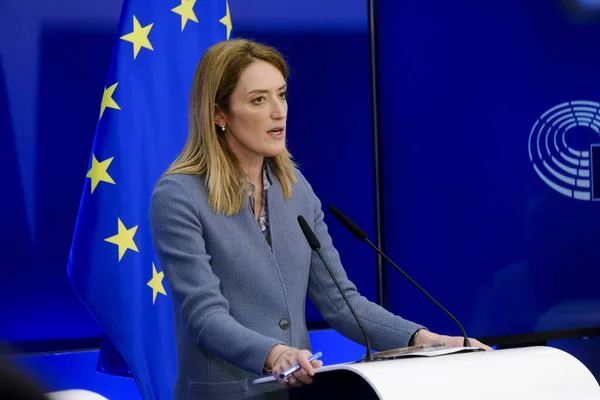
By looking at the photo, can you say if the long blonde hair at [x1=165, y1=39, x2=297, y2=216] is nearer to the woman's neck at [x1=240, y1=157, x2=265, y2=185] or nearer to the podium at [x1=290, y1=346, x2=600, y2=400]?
the woman's neck at [x1=240, y1=157, x2=265, y2=185]

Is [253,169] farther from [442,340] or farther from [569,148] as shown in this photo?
[569,148]

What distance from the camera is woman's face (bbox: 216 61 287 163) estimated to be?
Result: 2.16m

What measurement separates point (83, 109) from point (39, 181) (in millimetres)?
351

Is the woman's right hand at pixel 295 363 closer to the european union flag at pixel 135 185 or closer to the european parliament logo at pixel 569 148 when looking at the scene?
the european union flag at pixel 135 185

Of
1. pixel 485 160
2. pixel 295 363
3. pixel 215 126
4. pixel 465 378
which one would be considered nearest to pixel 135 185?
pixel 215 126

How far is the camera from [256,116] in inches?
85.4

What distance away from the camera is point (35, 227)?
3.66m

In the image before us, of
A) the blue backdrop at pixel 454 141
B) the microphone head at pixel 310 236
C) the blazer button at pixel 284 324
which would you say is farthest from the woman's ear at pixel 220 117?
the blue backdrop at pixel 454 141

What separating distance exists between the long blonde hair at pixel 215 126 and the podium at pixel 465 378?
1.83 feet

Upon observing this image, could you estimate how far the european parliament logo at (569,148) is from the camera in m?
4.66

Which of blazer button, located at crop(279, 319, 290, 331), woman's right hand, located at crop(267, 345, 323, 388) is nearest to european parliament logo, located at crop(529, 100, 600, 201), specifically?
blazer button, located at crop(279, 319, 290, 331)

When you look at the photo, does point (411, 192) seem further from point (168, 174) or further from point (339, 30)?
point (168, 174)

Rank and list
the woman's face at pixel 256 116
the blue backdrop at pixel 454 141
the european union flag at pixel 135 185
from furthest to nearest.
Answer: the blue backdrop at pixel 454 141 < the european union flag at pixel 135 185 < the woman's face at pixel 256 116

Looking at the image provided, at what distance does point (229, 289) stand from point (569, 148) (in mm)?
3141
